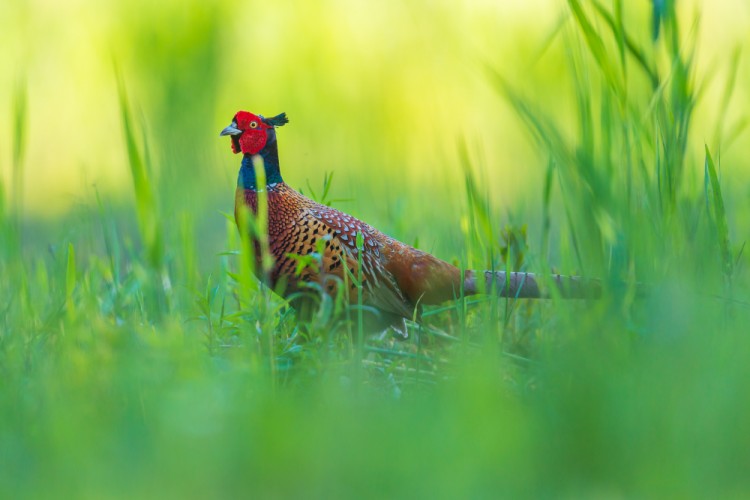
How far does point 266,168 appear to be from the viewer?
3.44 m

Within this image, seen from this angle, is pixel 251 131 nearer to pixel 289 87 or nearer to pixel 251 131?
pixel 251 131

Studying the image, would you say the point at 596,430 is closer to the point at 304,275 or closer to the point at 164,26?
the point at 304,275

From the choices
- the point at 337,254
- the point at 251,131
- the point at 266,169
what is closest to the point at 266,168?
the point at 266,169

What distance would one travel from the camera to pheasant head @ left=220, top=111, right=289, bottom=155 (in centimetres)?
342

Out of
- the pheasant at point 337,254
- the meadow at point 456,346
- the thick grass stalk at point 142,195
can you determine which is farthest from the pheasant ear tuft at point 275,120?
the thick grass stalk at point 142,195

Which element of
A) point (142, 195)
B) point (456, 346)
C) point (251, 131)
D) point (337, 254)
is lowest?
point (456, 346)

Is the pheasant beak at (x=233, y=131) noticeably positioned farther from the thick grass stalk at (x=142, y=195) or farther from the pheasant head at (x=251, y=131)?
the thick grass stalk at (x=142, y=195)

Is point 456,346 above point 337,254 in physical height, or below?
below

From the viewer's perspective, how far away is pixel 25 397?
2.35 meters

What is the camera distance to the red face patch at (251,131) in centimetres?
342

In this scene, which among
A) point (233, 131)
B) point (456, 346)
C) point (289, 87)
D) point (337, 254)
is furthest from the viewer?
point (289, 87)

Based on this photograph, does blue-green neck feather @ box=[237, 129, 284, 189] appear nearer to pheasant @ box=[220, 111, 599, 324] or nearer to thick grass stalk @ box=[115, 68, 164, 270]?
pheasant @ box=[220, 111, 599, 324]

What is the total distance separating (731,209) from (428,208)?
1.47 metres

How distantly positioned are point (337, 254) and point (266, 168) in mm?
416
